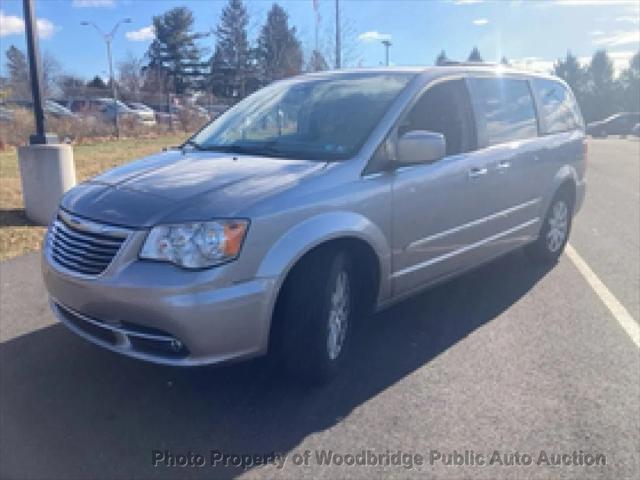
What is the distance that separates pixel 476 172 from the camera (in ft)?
14.7

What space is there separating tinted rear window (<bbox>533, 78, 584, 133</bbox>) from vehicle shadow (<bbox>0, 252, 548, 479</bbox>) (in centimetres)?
244

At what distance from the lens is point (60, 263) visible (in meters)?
3.34

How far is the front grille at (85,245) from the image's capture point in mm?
3053

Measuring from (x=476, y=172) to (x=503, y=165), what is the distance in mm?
469

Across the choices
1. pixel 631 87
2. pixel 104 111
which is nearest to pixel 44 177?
pixel 104 111

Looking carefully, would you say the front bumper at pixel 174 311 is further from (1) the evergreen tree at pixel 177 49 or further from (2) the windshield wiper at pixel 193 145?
(1) the evergreen tree at pixel 177 49

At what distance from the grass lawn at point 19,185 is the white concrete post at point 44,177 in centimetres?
26

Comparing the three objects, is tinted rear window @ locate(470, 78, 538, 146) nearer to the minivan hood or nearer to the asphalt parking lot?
the asphalt parking lot

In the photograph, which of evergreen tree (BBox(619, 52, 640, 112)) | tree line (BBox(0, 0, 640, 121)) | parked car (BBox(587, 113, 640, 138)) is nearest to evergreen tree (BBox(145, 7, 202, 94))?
tree line (BBox(0, 0, 640, 121))

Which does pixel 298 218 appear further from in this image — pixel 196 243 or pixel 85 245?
pixel 85 245

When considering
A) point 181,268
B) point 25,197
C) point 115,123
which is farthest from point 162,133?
point 181,268

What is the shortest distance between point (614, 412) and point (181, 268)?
8.02ft

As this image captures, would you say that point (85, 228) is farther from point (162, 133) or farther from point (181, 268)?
point (162, 133)

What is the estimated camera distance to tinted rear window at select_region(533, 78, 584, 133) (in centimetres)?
577
